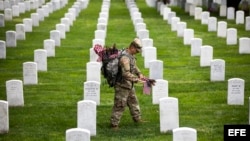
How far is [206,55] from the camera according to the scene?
25.0m

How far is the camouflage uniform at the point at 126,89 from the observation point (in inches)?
640

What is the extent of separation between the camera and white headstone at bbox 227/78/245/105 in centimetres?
1874

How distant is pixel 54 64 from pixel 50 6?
68.5ft

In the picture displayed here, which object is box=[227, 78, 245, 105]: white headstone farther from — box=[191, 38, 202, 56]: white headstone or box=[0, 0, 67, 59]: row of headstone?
box=[0, 0, 67, 59]: row of headstone

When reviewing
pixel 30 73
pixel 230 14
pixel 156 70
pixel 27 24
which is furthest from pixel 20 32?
pixel 230 14

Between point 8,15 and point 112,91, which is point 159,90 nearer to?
point 112,91

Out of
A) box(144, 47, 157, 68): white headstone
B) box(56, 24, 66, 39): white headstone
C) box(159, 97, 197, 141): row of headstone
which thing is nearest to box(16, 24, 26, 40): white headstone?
box(56, 24, 66, 39): white headstone

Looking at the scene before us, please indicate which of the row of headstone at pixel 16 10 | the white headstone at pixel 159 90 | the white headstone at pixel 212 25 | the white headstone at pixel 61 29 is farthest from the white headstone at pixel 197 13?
the white headstone at pixel 159 90

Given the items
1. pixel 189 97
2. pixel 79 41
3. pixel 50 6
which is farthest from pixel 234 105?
pixel 50 6

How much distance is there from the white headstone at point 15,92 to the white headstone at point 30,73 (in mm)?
2681

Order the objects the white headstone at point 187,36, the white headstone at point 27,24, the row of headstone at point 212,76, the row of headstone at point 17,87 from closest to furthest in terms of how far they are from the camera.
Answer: the row of headstone at point 17,87, the row of headstone at point 212,76, the white headstone at point 187,36, the white headstone at point 27,24

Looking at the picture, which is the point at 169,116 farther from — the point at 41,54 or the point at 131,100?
the point at 41,54

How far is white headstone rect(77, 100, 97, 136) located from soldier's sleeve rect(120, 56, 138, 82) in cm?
95

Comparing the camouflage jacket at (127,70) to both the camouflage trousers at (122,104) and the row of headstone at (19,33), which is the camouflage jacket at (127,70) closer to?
Result: the camouflage trousers at (122,104)
